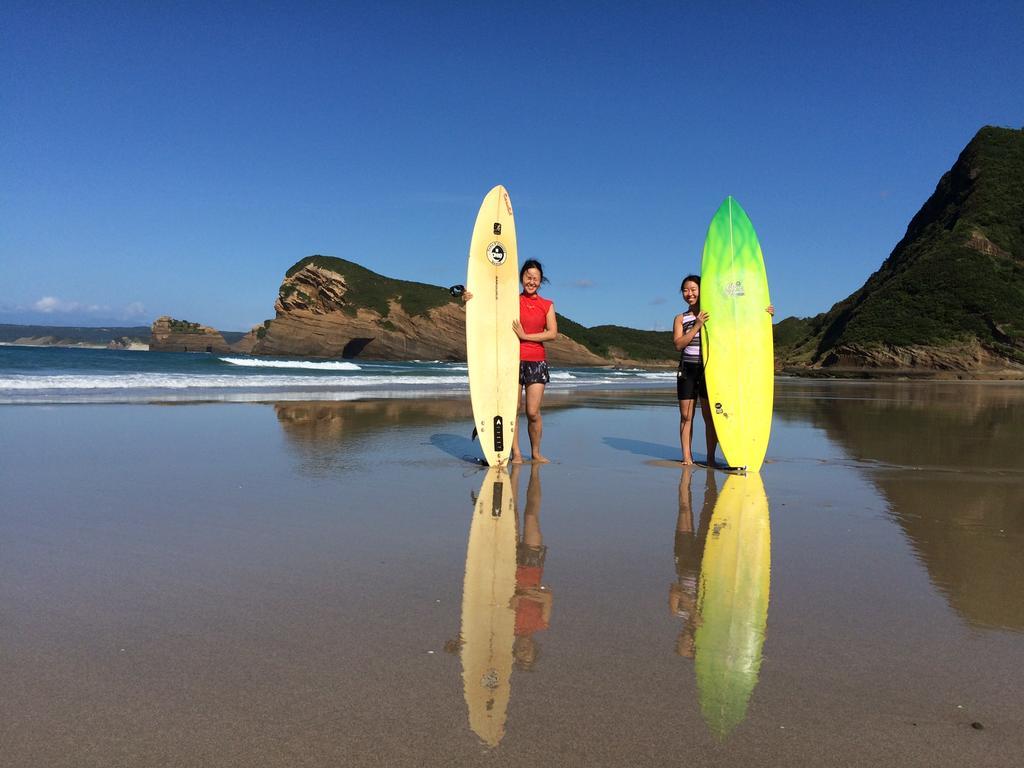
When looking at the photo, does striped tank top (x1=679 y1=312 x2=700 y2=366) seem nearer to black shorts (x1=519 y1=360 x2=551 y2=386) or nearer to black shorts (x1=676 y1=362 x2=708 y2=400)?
black shorts (x1=676 y1=362 x2=708 y2=400)

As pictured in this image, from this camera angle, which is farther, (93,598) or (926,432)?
(926,432)

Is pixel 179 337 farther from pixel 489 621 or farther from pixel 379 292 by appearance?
pixel 489 621

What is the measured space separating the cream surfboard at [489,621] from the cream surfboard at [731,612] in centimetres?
53

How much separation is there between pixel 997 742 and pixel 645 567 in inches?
63.1

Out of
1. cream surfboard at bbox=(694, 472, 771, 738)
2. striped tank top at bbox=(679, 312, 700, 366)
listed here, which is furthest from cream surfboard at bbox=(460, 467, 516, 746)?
striped tank top at bbox=(679, 312, 700, 366)

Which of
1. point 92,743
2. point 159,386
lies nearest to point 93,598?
point 92,743

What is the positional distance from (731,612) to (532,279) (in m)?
4.28

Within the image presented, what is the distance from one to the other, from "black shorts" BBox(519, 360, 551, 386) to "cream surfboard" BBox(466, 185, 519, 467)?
0.10 metres

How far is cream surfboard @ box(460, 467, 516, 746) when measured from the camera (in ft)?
6.13

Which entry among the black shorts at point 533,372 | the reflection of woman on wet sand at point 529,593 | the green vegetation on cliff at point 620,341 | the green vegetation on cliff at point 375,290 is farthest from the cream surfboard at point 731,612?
the green vegetation on cliff at point 620,341

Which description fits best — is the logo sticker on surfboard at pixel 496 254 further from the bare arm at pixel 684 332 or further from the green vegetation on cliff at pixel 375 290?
the green vegetation on cliff at pixel 375 290

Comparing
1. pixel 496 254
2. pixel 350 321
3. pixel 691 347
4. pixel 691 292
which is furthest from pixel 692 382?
pixel 350 321

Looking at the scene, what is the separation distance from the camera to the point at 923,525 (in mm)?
4117

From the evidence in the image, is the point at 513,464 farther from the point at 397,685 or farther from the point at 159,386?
the point at 159,386
